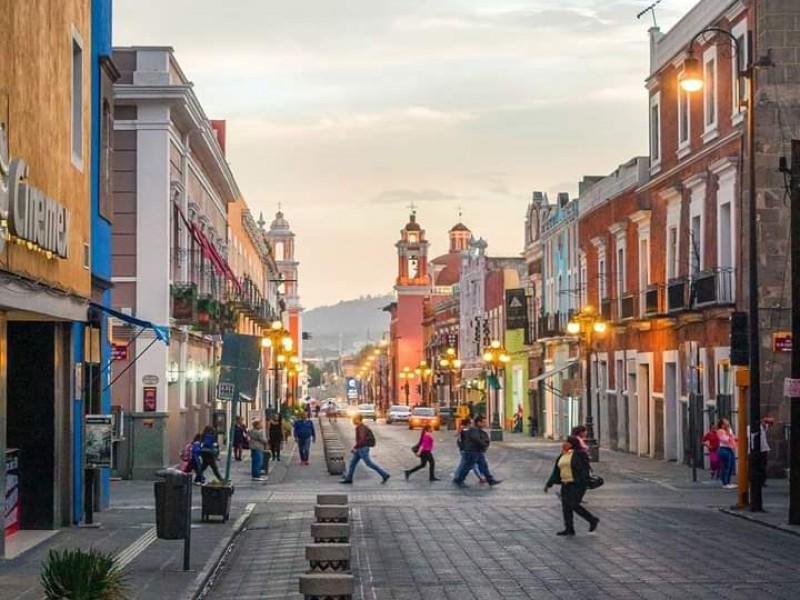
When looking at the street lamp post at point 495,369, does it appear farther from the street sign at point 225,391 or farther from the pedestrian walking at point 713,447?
the street sign at point 225,391

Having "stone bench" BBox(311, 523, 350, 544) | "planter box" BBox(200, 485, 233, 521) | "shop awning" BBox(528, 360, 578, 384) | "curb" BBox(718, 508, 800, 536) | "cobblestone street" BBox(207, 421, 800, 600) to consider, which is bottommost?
"cobblestone street" BBox(207, 421, 800, 600)

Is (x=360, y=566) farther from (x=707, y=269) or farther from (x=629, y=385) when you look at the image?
(x=629, y=385)

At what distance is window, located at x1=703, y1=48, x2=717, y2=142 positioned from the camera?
42.3 metres

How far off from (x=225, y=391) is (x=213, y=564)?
266 inches

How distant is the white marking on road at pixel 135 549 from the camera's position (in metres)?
20.9

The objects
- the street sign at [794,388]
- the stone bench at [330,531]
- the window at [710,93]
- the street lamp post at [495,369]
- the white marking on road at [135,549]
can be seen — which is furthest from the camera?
the street lamp post at [495,369]

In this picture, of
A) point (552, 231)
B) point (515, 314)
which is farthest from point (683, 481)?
point (515, 314)

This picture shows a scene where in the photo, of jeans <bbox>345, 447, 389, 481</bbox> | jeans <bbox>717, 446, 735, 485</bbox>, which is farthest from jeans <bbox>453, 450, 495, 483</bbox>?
jeans <bbox>717, 446, 735, 485</bbox>

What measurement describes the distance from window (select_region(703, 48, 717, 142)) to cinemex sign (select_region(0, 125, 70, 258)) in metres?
23.9

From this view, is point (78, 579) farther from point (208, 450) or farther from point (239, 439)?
point (239, 439)

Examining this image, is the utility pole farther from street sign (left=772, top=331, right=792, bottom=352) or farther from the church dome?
the church dome

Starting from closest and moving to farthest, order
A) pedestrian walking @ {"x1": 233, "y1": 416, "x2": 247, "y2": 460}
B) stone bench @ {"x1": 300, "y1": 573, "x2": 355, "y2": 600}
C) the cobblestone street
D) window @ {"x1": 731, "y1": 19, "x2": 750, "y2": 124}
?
1. stone bench @ {"x1": 300, "y1": 573, "x2": 355, "y2": 600}
2. the cobblestone street
3. window @ {"x1": 731, "y1": 19, "x2": 750, "y2": 124}
4. pedestrian walking @ {"x1": 233, "y1": 416, "x2": 247, "y2": 460}

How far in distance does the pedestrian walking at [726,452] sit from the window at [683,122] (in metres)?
10.9

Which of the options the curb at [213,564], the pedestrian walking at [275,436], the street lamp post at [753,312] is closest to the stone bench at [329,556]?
the curb at [213,564]
